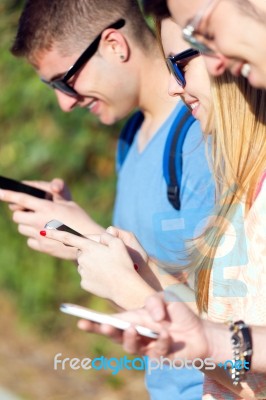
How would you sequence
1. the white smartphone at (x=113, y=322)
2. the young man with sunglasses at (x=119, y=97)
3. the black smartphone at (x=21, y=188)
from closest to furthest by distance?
the white smartphone at (x=113, y=322) < the young man with sunglasses at (x=119, y=97) < the black smartphone at (x=21, y=188)

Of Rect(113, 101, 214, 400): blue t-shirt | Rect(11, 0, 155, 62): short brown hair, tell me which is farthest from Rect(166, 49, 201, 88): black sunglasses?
Rect(11, 0, 155, 62): short brown hair

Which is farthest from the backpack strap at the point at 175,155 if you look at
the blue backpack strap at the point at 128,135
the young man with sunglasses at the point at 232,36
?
the young man with sunglasses at the point at 232,36

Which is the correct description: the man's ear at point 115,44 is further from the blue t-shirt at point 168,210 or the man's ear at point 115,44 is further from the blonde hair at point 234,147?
the blonde hair at point 234,147

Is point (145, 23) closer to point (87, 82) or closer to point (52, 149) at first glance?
point (87, 82)

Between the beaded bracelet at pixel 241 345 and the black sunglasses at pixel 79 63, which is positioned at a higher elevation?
the black sunglasses at pixel 79 63

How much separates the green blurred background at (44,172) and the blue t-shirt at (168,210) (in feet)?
6.99

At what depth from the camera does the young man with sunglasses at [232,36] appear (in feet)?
5.86

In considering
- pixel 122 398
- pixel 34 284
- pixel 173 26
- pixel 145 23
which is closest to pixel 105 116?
pixel 145 23

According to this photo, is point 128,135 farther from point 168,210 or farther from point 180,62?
point 180,62

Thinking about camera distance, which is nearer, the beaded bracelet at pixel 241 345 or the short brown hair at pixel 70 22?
the beaded bracelet at pixel 241 345

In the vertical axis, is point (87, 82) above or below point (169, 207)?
above

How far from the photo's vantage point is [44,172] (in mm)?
5723

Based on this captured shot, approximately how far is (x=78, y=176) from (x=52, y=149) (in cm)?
28

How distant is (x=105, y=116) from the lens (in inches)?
135
